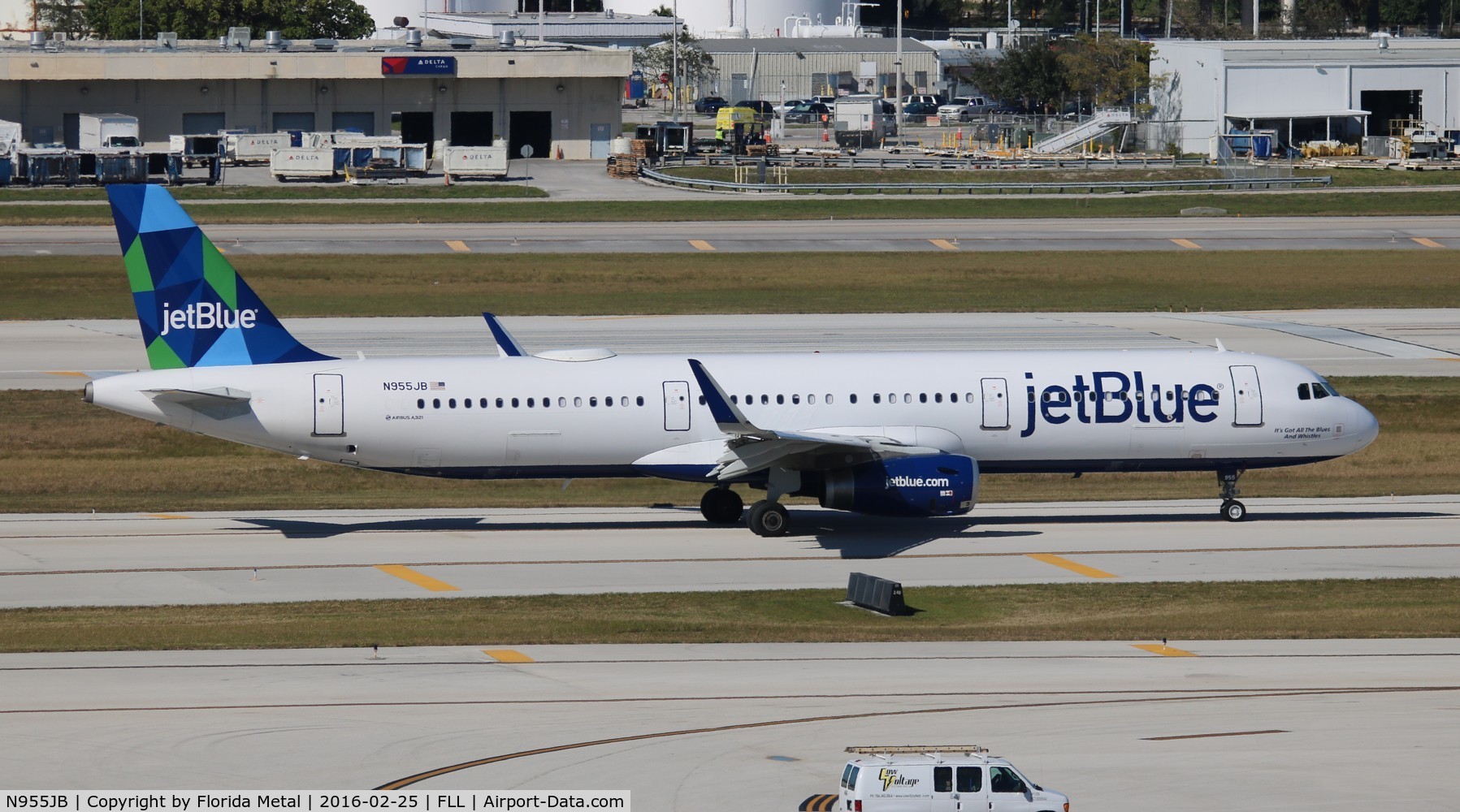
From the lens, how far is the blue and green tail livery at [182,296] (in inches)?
1459

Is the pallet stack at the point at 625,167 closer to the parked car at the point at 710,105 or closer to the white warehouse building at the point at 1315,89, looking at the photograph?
the white warehouse building at the point at 1315,89

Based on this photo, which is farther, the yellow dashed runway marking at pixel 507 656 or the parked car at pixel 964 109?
the parked car at pixel 964 109

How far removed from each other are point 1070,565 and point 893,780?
1735 cm

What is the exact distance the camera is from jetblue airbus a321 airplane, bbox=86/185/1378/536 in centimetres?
3675

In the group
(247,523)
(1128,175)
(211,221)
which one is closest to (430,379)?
(247,523)

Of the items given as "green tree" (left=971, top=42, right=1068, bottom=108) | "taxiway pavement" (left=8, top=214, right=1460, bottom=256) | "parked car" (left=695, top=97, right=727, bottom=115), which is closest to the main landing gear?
"taxiway pavement" (left=8, top=214, right=1460, bottom=256)

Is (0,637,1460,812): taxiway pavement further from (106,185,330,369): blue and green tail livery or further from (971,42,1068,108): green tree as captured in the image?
(971,42,1068,108): green tree

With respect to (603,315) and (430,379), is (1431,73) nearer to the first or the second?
(603,315)

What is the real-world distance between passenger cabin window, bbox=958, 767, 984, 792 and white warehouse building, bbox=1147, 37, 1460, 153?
114m

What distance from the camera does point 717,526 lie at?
38.8m

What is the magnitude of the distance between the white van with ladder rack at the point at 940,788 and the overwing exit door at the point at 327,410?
21554 millimetres

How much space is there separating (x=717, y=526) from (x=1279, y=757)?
63.6 feet

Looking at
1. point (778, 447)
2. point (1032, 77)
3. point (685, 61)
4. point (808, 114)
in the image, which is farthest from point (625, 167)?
point (685, 61)

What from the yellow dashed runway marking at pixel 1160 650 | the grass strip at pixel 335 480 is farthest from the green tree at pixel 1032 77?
the yellow dashed runway marking at pixel 1160 650
